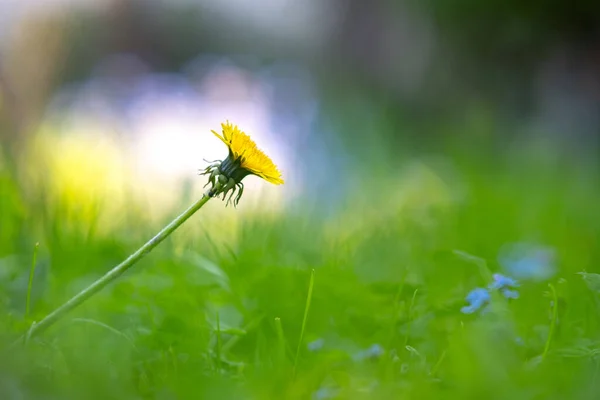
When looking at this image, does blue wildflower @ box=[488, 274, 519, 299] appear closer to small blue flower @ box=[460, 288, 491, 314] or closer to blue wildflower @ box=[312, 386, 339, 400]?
small blue flower @ box=[460, 288, 491, 314]

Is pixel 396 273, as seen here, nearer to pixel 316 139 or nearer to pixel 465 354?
pixel 465 354

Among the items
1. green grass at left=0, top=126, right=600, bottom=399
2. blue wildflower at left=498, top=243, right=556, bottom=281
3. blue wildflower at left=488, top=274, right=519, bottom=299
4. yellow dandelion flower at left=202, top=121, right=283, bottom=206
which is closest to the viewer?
green grass at left=0, top=126, right=600, bottom=399

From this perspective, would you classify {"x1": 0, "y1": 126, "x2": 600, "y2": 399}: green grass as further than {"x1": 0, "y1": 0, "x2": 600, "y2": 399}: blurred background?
No

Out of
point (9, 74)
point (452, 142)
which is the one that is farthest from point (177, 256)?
point (452, 142)

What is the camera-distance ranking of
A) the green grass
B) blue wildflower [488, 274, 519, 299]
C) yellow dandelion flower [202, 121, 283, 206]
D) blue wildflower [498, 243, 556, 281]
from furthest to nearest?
1. blue wildflower [498, 243, 556, 281]
2. blue wildflower [488, 274, 519, 299]
3. yellow dandelion flower [202, 121, 283, 206]
4. the green grass

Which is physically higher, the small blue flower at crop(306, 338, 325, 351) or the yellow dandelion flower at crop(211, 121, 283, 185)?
the yellow dandelion flower at crop(211, 121, 283, 185)

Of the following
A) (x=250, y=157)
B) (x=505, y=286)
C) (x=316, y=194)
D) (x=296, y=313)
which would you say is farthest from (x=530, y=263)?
(x=316, y=194)

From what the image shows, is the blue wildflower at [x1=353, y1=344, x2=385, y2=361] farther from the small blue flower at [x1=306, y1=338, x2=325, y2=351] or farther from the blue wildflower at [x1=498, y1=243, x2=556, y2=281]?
the blue wildflower at [x1=498, y1=243, x2=556, y2=281]

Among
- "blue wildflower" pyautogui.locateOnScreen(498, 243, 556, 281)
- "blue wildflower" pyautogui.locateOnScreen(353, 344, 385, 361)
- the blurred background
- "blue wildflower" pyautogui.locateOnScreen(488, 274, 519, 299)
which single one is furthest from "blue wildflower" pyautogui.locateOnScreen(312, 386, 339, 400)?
"blue wildflower" pyautogui.locateOnScreen(498, 243, 556, 281)

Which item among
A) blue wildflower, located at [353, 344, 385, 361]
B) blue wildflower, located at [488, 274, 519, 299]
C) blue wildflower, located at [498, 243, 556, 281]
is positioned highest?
blue wildflower, located at [498, 243, 556, 281]
